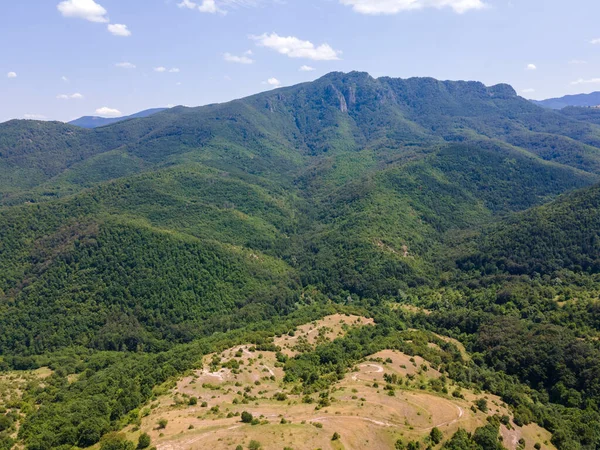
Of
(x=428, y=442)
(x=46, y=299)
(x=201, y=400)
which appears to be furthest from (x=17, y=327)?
(x=428, y=442)

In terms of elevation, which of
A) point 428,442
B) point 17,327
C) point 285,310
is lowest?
point 285,310

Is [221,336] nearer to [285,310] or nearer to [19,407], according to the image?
[285,310]

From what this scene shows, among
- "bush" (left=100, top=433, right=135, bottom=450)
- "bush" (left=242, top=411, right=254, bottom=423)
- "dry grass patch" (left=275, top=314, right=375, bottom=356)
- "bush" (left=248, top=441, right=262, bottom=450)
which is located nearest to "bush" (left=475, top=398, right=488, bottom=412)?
A: "bush" (left=242, top=411, right=254, bottom=423)

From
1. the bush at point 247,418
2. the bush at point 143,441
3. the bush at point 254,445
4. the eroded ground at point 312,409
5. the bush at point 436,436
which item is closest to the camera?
the bush at point 254,445

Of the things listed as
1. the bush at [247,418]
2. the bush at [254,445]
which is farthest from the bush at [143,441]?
the bush at [254,445]

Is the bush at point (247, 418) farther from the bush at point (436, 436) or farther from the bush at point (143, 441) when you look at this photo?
the bush at point (436, 436)

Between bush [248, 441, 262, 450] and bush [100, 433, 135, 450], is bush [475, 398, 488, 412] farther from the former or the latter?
bush [100, 433, 135, 450]

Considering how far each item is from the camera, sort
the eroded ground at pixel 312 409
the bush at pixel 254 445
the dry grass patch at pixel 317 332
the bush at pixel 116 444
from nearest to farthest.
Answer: the bush at pixel 254 445
the bush at pixel 116 444
the eroded ground at pixel 312 409
the dry grass patch at pixel 317 332

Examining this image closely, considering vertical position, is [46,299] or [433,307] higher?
[46,299]

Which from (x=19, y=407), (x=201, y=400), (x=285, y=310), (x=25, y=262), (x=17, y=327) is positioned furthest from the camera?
(x=25, y=262)

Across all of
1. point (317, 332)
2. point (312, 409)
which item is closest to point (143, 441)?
point (312, 409)

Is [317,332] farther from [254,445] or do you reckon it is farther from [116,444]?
[116,444]
